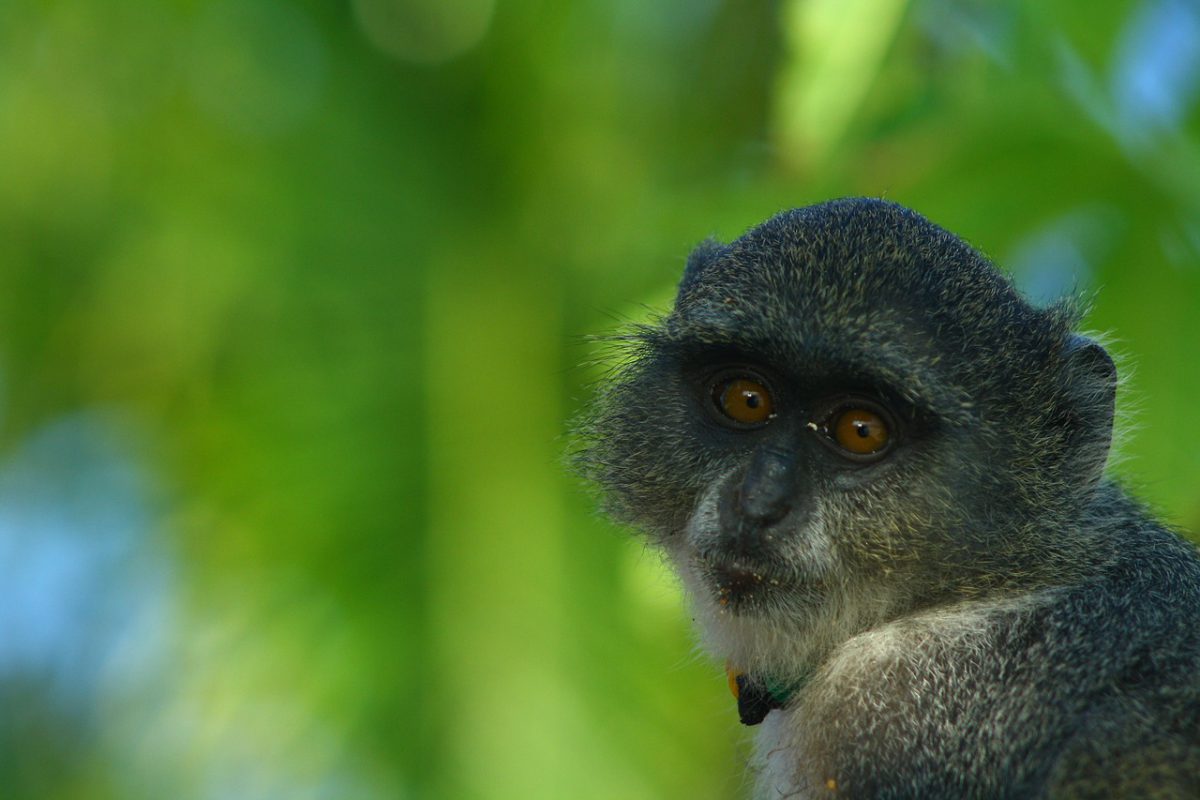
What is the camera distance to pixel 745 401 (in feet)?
18.4

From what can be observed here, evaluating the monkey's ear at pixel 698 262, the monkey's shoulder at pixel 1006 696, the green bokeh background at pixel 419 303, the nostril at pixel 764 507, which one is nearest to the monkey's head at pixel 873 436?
the nostril at pixel 764 507

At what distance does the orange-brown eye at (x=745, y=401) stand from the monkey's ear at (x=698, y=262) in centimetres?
71

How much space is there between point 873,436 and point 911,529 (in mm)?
400

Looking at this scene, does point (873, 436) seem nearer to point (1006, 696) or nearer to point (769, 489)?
point (769, 489)

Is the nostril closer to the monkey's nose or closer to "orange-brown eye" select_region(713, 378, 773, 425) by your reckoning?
the monkey's nose

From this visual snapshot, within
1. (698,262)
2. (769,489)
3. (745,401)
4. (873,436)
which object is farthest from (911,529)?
(698,262)

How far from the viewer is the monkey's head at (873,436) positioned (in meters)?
5.25

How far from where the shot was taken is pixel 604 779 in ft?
33.1

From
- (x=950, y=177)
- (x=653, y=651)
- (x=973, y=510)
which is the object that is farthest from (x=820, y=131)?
(x=653, y=651)

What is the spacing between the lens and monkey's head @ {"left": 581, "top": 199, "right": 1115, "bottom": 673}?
525 cm

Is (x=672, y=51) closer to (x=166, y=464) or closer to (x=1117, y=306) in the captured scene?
(x=1117, y=306)

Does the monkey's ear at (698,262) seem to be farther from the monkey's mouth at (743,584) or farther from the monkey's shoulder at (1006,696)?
the monkey's shoulder at (1006,696)

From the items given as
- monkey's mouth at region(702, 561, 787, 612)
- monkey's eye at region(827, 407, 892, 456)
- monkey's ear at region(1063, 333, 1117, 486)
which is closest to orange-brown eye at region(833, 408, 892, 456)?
monkey's eye at region(827, 407, 892, 456)

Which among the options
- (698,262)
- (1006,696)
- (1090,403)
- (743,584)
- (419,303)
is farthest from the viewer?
(419,303)
